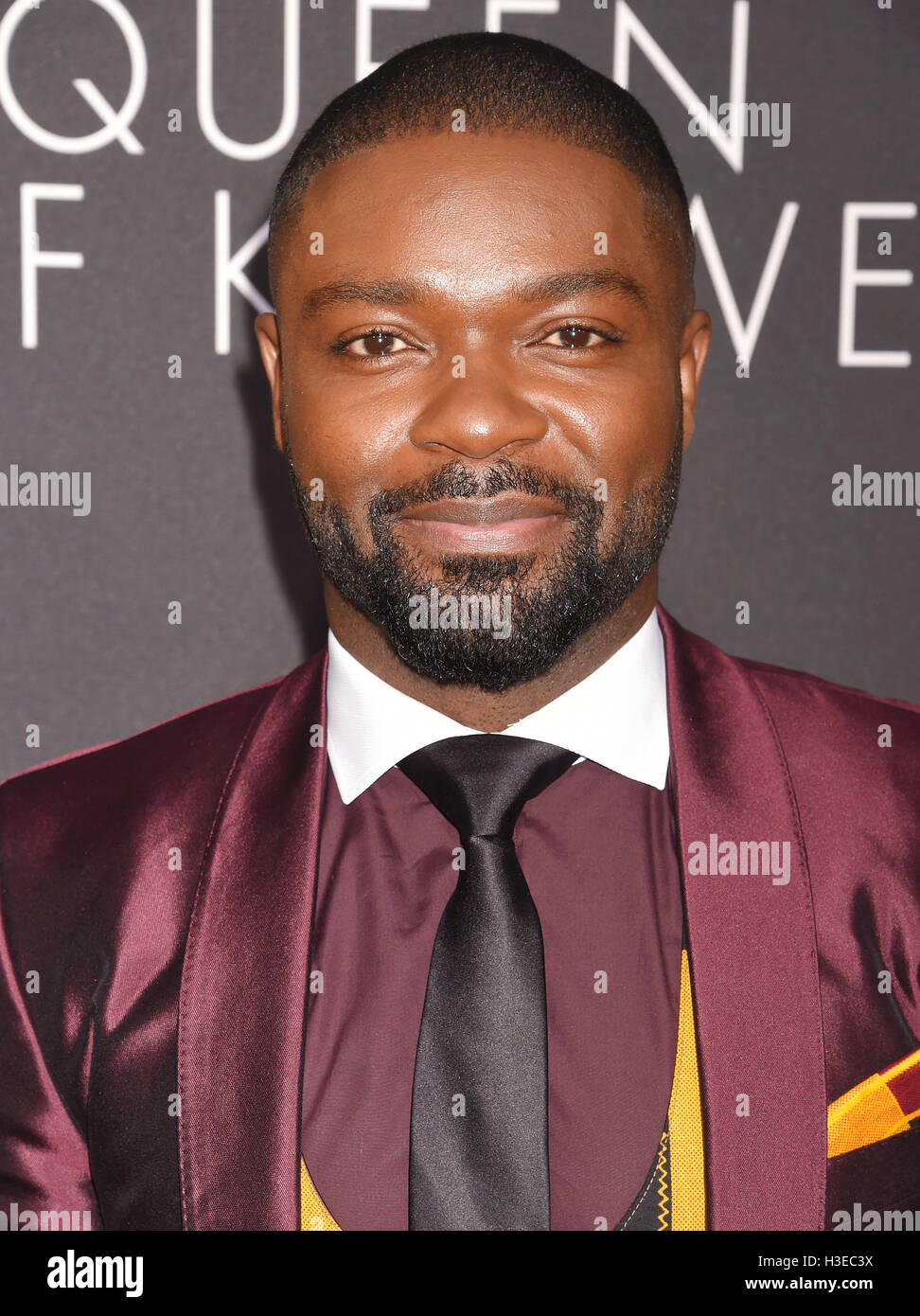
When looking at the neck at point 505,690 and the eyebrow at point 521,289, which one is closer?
the eyebrow at point 521,289

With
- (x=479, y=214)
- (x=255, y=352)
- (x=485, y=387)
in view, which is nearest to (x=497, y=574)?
(x=485, y=387)

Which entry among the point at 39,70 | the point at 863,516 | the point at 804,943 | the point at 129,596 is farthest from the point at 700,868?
the point at 39,70

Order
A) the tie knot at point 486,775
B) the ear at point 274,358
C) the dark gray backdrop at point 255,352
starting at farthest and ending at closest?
the dark gray backdrop at point 255,352 → the ear at point 274,358 → the tie knot at point 486,775

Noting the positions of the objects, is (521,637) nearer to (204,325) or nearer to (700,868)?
(700,868)

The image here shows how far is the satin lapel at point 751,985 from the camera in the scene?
43.1 inches

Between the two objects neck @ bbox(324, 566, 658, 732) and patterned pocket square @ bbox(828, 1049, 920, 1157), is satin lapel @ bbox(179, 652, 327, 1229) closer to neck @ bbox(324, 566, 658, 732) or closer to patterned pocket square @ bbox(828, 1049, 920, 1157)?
neck @ bbox(324, 566, 658, 732)

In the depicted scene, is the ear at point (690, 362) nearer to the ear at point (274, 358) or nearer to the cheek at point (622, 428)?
the cheek at point (622, 428)

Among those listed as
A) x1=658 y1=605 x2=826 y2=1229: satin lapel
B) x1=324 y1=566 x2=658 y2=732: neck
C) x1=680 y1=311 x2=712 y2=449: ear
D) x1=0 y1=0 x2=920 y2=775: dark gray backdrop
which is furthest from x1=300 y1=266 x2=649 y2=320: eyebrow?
x1=0 y1=0 x2=920 y2=775: dark gray backdrop

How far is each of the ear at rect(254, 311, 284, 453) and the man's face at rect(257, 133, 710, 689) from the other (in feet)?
0.37

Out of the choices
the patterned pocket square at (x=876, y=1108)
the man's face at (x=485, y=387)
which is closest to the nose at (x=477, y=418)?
the man's face at (x=485, y=387)

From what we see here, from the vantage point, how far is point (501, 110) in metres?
1.11

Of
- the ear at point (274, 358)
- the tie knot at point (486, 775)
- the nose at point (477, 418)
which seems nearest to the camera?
the nose at point (477, 418)

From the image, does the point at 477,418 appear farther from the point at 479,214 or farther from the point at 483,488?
the point at 479,214

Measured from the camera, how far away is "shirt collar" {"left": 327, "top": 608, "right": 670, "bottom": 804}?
118 cm
